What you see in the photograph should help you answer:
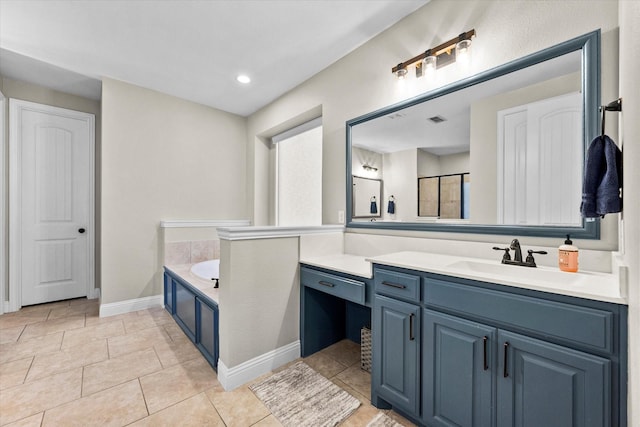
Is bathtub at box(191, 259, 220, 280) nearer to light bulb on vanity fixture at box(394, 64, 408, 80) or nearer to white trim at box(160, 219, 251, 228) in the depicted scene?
white trim at box(160, 219, 251, 228)

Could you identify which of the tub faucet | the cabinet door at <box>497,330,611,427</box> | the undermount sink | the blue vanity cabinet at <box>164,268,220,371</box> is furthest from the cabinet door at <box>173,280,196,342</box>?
the tub faucet

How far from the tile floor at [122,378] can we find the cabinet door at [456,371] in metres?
0.31

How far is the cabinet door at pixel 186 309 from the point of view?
241 cm

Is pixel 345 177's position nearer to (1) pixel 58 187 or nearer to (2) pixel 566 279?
(2) pixel 566 279

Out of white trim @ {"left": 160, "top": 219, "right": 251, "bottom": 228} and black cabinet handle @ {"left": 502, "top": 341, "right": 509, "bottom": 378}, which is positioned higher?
white trim @ {"left": 160, "top": 219, "right": 251, "bottom": 228}

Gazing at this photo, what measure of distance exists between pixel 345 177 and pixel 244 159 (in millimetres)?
2202

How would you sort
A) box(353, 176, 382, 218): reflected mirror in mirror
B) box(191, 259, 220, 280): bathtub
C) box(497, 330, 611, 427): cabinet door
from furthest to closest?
box(191, 259, 220, 280): bathtub, box(353, 176, 382, 218): reflected mirror in mirror, box(497, 330, 611, 427): cabinet door

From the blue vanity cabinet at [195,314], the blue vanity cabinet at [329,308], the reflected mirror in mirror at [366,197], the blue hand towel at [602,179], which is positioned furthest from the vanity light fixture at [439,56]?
the blue vanity cabinet at [195,314]

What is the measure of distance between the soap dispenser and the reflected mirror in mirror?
1203 millimetres

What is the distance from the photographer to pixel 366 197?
2410 millimetres

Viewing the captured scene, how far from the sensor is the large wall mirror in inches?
55.1

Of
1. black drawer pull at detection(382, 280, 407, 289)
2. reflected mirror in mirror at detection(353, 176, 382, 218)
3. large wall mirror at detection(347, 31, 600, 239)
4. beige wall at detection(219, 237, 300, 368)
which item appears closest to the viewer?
large wall mirror at detection(347, 31, 600, 239)

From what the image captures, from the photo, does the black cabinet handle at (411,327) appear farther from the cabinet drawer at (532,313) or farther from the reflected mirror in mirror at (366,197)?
the reflected mirror in mirror at (366,197)

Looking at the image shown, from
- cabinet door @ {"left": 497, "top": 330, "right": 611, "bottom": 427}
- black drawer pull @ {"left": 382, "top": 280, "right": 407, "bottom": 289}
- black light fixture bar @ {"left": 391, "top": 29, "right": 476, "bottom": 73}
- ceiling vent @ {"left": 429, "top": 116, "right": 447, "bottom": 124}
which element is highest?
black light fixture bar @ {"left": 391, "top": 29, "right": 476, "bottom": 73}
